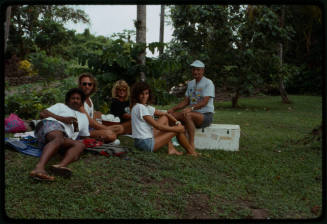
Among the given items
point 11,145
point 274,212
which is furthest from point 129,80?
A: point 274,212

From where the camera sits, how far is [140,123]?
4754 mm

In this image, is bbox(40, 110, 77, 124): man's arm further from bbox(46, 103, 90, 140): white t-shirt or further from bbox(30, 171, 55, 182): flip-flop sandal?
bbox(30, 171, 55, 182): flip-flop sandal

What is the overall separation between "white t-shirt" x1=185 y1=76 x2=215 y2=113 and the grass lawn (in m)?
0.81

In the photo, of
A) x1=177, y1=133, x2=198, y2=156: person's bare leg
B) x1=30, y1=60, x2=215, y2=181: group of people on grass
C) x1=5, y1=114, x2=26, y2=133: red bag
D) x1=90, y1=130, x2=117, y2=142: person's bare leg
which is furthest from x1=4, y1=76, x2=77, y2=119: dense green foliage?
x1=177, y1=133, x2=198, y2=156: person's bare leg

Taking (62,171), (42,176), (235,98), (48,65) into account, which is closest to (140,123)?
(62,171)

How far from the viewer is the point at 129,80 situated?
6.68m

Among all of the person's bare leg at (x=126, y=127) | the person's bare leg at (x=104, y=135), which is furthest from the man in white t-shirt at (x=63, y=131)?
the person's bare leg at (x=126, y=127)

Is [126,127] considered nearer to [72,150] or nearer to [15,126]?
[72,150]

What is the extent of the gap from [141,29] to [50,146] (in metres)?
3.75

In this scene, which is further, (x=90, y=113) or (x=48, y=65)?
(x=48, y=65)

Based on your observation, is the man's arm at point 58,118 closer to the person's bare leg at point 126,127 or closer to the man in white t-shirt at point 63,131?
the man in white t-shirt at point 63,131

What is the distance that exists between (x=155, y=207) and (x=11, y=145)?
250 centimetres

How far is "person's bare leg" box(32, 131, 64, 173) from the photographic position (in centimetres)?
354

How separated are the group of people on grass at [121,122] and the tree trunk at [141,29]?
1030 mm
